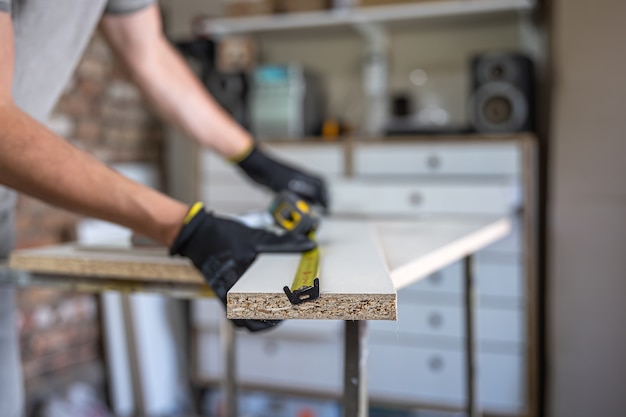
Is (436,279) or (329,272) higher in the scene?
(329,272)

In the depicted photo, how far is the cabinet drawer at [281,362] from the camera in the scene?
2553 mm

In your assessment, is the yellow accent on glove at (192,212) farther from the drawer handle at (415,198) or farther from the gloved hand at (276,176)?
the drawer handle at (415,198)

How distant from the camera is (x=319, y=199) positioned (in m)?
1.55

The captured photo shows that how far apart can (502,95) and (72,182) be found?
1.89m

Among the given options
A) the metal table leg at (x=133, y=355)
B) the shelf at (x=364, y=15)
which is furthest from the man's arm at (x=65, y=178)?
the shelf at (x=364, y=15)

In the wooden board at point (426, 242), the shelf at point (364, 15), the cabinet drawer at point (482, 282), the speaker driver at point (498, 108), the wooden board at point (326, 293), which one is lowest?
the cabinet drawer at point (482, 282)

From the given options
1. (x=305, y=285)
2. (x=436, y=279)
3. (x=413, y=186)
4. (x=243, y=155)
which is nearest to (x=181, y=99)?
(x=243, y=155)

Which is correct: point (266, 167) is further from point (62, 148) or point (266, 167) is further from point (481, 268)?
point (481, 268)

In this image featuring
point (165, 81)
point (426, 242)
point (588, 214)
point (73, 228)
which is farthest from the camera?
point (73, 228)

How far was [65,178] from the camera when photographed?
0.86 m

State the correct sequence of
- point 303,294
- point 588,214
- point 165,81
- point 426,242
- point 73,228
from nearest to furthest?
point 303,294
point 426,242
point 165,81
point 588,214
point 73,228

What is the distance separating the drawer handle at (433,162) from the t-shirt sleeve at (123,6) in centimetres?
135

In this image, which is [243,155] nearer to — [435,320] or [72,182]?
[72,182]

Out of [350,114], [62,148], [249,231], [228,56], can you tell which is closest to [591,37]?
[350,114]
